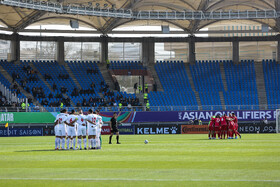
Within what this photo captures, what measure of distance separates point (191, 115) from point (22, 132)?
18006mm

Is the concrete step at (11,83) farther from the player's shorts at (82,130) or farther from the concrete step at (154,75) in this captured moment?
the player's shorts at (82,130)

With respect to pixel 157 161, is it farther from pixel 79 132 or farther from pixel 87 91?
pixel 87 91

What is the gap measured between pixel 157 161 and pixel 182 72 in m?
51.7

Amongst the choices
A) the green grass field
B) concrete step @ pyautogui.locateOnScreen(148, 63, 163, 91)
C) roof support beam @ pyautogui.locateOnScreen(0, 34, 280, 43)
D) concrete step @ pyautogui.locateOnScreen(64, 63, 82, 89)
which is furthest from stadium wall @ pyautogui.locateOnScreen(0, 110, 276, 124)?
the green grass field

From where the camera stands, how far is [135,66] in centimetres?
6794

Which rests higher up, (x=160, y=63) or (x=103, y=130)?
(x=160, y=63)

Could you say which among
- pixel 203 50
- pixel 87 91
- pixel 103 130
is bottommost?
pixel 103 130

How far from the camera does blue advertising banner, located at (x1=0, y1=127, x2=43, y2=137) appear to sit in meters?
48.1

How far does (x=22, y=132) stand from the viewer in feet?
159

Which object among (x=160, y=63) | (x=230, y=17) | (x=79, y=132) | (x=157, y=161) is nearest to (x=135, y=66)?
(x=160, y=63)

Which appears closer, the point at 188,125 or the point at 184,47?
the point at 188,125

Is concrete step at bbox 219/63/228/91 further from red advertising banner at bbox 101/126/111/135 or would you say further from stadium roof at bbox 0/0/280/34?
red advertising banner at bbox 101/126/111/135

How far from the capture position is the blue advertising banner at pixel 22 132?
4809 centimetres

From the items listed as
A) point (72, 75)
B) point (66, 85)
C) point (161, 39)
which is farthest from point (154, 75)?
point (66, 85)
